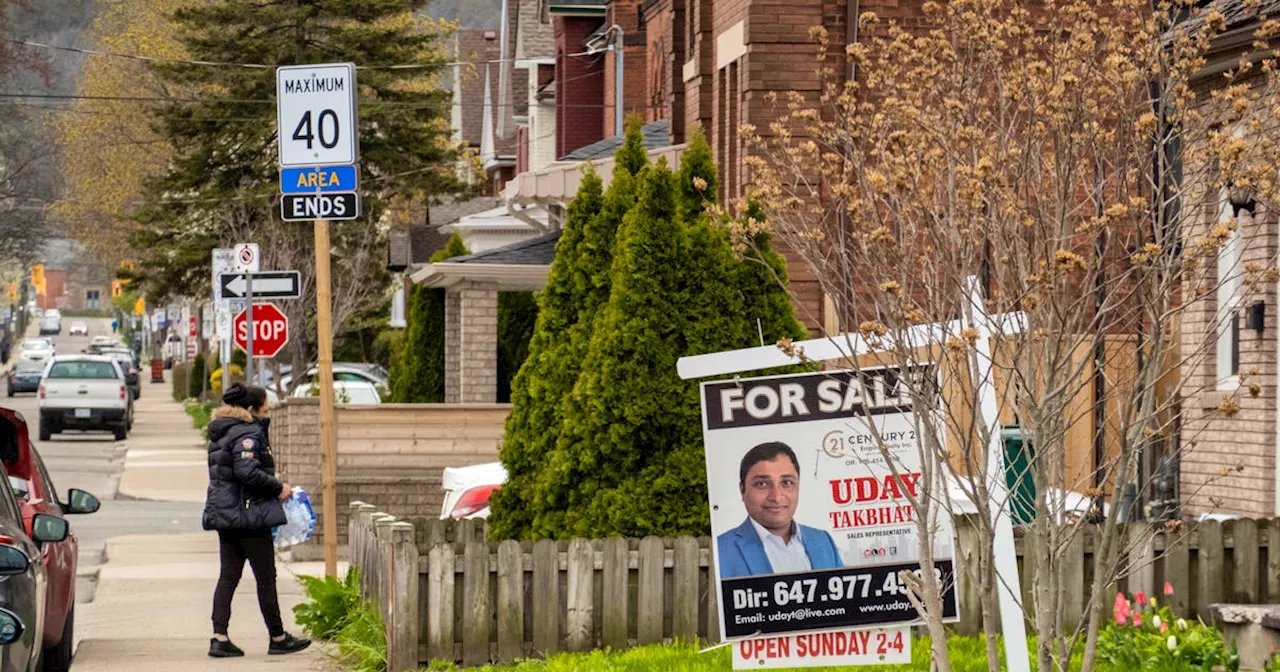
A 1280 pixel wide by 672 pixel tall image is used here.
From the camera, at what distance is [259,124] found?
4359cm

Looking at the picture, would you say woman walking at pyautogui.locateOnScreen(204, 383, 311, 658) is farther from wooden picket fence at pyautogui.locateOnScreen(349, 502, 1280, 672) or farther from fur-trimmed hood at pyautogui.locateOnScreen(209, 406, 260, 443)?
wooden picket fence at pyautogui.locateOnScreen(349, 502, 1280, 672)

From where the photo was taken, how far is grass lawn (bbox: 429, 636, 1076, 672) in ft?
32.0

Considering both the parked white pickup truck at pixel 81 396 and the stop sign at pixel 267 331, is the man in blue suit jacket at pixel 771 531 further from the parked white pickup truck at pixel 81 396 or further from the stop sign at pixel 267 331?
the parked white pickup truck at pixel 81 396

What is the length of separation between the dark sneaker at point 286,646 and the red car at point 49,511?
1172 mm

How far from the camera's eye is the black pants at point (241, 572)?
12047 millimetres

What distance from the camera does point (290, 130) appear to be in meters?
13.1

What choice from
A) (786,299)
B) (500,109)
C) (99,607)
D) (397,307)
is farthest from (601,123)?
(786,299)

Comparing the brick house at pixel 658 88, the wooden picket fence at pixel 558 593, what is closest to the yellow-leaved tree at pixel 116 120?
the brick house at pixel 658 88

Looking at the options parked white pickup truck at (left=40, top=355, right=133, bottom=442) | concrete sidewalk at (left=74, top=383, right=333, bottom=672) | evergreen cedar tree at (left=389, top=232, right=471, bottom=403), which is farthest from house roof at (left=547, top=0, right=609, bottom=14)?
concrete sidewalk at (left=74, top=383, right=333, bottom=672)

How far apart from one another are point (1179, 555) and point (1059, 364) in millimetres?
4295

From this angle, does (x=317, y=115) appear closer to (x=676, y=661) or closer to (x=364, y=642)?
(x=364, y=642)

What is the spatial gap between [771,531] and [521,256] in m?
17.1

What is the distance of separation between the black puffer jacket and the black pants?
0.34 ft

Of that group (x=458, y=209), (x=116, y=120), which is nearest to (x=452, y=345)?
(x=458, y=209)
